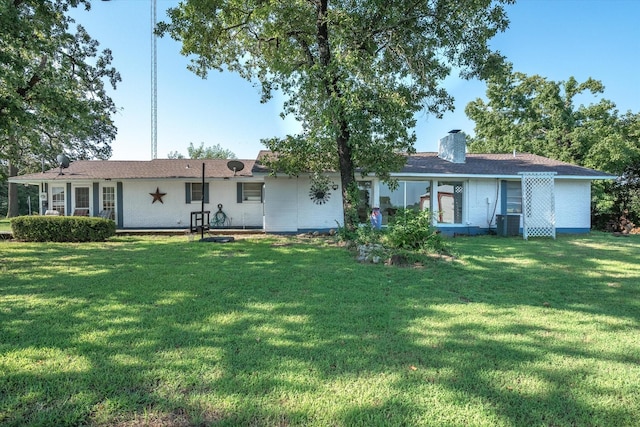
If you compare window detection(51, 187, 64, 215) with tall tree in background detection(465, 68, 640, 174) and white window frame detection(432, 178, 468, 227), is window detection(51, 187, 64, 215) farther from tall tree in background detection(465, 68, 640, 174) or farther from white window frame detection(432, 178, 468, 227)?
tall tree in background detection(465, 68, 640, 174)

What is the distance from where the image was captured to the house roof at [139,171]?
14344 millimetres

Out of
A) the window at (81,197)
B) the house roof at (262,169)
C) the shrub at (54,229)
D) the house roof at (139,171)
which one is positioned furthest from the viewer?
the window at (81,197)

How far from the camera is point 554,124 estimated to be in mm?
20859

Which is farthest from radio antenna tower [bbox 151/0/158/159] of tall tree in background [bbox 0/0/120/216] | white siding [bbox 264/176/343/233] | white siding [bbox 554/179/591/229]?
white siding [bbox 554/179/591/229]

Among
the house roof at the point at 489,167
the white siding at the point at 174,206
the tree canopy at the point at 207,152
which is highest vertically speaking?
the tree canopy at the point at 207,152

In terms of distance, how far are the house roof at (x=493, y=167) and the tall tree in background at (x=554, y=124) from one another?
13.7 ft

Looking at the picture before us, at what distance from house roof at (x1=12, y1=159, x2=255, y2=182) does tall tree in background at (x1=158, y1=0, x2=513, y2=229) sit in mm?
4745

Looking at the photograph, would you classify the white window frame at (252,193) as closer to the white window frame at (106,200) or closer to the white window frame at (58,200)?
the white window frame at (106,200)

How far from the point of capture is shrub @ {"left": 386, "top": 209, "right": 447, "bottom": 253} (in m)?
7.91

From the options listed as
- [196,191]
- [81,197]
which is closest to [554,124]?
[196,191]

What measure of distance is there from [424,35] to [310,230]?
25.3ft

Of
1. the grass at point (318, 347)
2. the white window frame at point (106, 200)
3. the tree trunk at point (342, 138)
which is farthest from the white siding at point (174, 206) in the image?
the grass at point (318, 347)

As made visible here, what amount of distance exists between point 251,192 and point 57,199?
8920 mm

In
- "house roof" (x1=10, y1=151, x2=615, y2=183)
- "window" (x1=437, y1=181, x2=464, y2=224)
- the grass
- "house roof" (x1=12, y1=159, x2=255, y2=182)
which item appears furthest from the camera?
"house roof" (x1=12, y1=159, x2=255, y2=182)
